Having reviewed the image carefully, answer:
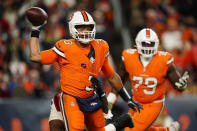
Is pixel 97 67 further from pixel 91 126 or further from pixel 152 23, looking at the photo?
pixel 152 23

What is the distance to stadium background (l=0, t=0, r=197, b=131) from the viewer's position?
34.1 feet

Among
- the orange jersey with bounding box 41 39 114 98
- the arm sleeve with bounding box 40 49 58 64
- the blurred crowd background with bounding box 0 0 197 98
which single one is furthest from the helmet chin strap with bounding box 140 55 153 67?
the blurred crowd background with bounding box 0 0 197 98

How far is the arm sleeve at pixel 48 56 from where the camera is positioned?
6319 millimetres

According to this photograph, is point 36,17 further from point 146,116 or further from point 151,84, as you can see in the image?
point 146,116

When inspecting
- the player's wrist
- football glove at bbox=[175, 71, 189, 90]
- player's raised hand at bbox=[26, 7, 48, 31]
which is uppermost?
player's raised hand at bbox=[26, 7, 48, 31]

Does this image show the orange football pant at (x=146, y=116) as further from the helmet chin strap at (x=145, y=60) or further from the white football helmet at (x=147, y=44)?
the white football helmet at (x=147, y=44)

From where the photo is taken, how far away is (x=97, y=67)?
6.67 metres

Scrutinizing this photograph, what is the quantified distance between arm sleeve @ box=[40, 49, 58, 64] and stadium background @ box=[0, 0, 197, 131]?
12.6 ft

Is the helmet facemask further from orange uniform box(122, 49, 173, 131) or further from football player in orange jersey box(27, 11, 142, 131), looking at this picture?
orange uniform box(122, 49, 173, 131)

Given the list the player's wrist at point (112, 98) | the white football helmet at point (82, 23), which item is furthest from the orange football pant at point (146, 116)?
the white football helmet at point (82, 23)

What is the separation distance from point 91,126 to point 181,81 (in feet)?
5.42

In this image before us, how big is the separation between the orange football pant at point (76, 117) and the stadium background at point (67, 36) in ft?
11.1

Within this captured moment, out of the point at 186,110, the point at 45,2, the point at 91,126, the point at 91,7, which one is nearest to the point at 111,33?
the point at 91,7

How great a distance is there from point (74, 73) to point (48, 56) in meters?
0.41
